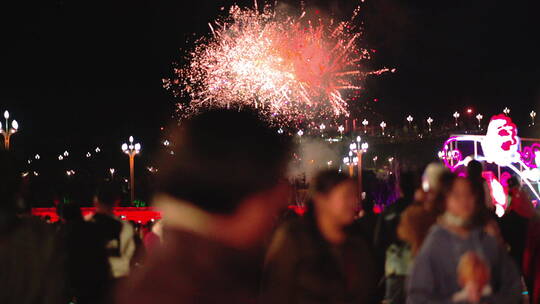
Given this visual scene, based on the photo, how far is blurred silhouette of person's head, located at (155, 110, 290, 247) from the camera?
6.75ft

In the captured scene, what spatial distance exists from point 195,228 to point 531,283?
5.18m

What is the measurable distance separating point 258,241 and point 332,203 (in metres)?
1.28

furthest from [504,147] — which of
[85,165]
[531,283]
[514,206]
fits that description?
[85,165]

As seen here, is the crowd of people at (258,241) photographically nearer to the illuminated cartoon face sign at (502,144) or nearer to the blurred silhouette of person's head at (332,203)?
the blurred silhouette of person's head at (332,203)

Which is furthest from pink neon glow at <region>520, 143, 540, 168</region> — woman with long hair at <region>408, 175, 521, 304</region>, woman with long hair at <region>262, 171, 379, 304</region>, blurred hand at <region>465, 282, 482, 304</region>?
woman with long hair at <region>262, 171, 379, 304</region>

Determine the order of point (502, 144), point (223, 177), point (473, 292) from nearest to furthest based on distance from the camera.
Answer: point (223, 177) → point (473, 292) → point (502, 144)

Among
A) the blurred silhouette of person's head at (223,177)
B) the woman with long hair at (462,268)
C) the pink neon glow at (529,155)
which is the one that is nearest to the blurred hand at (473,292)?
the woman with long hair at (462,268)

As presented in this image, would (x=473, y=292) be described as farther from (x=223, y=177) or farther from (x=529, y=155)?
(x=529, y=155)

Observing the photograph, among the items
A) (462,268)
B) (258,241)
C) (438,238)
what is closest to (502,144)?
(438,238)

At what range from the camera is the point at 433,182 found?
4.75 m

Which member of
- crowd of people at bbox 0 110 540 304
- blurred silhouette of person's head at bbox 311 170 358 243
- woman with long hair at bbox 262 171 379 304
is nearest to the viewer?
crowd of people at bbox 0 110 540 304

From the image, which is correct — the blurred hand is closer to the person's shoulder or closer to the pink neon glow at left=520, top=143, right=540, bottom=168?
the person's shoulder

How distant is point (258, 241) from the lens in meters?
2.16

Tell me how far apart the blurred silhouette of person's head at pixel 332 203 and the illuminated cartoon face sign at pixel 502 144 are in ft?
52.7
